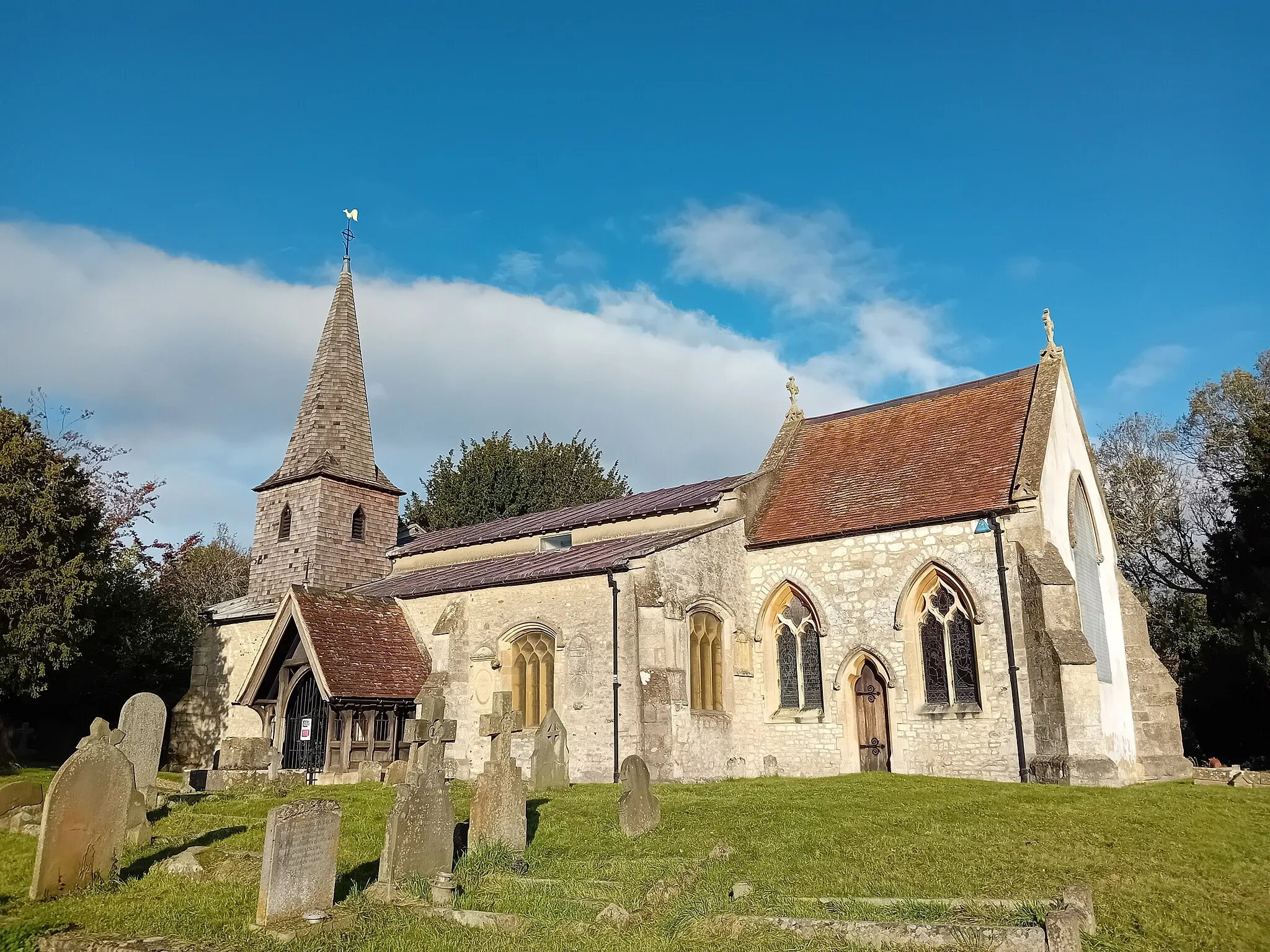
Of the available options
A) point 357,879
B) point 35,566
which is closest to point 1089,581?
point 357,879

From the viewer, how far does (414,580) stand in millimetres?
25969

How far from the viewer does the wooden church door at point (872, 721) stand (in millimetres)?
20062

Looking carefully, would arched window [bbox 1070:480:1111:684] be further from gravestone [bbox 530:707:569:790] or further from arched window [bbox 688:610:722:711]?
gravestone [bbox 530:707:569:790]

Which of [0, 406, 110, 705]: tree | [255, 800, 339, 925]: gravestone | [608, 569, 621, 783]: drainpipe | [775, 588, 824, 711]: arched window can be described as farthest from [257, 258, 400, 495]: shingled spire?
[255, 800, 339, 925]: gravestone

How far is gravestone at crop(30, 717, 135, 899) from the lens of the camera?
945cm

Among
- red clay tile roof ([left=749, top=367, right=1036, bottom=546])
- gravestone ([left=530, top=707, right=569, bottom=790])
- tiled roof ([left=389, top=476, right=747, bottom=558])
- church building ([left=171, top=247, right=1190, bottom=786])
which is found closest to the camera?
gravestone ([left=530, top=707, right=569, bottom=790])

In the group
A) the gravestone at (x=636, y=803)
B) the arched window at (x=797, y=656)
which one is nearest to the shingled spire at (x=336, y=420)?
the arched window at (x=797, y=656)

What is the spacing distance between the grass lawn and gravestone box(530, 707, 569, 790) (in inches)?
91.3

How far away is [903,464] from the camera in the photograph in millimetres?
23047

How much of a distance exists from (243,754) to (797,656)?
40.8ft

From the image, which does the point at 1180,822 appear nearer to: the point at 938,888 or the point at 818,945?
the point at 938,888

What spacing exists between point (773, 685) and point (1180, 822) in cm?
1036

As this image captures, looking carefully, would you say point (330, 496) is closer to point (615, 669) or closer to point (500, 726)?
point (615, 669)

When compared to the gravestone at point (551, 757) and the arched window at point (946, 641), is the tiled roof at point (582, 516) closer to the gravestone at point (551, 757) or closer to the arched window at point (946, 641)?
the arched window at point (946, 641)
